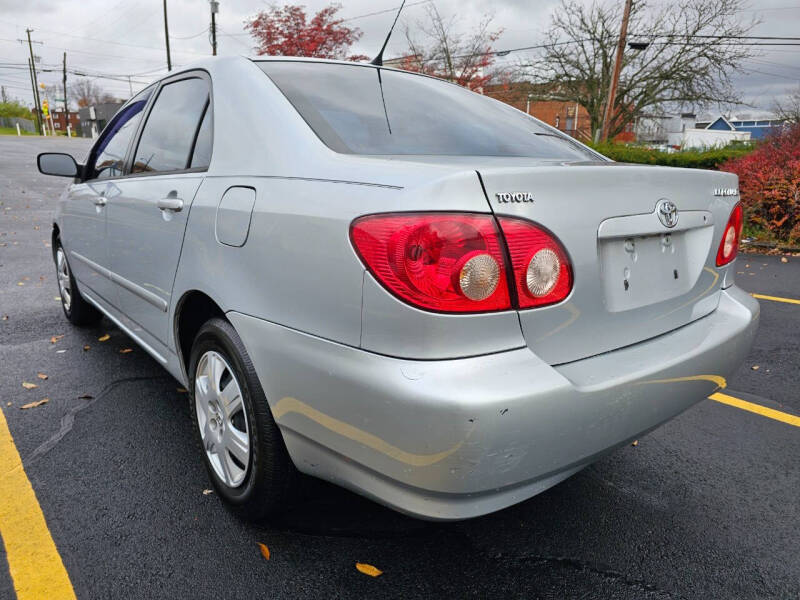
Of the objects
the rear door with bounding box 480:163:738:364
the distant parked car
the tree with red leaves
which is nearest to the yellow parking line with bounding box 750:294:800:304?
the distant parked car

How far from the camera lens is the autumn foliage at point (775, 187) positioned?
8.75m

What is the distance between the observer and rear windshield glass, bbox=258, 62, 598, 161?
6.31 ft

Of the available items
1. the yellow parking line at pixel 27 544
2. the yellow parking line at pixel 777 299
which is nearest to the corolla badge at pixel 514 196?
the yellow parking line at pixel 27 544

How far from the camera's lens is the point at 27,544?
1.99m

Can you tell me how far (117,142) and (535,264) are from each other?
2.79 meters

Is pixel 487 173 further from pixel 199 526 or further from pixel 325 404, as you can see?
pixel 199 526

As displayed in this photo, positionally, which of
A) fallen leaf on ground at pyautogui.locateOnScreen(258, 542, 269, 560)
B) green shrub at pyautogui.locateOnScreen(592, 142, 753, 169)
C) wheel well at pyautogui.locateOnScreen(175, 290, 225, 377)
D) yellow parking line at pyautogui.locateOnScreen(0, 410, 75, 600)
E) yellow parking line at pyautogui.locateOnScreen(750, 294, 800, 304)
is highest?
green shrub at pyautogui.locateOnScreen(592, 142, 753, 169)

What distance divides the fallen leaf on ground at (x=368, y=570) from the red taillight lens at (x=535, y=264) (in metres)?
1.00

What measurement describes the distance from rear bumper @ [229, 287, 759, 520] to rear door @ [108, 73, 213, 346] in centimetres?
75

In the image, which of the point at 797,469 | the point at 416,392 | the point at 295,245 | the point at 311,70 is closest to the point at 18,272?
the point at 311,70

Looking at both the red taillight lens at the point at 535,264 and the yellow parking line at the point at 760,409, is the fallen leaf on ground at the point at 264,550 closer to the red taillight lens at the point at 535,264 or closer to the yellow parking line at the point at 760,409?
the red taillight lens at the point at 535,264

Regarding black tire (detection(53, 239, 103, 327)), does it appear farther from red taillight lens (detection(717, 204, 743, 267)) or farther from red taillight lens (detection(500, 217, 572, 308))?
red taillight lens (detection(717, 204, 743, 267))

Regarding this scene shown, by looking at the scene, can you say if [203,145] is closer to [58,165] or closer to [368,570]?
[368,570]

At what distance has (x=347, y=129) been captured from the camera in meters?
1.93
